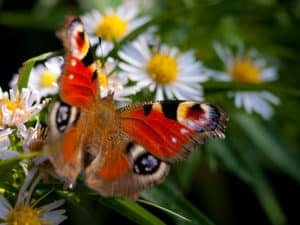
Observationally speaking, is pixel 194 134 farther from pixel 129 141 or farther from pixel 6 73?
pixel 6 73

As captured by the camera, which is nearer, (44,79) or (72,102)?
(72,102)

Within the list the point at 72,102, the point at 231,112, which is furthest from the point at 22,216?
the point at 231,112

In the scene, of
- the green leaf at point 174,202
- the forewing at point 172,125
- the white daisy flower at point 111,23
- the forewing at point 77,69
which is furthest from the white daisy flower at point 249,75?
the forewing at point 77,69

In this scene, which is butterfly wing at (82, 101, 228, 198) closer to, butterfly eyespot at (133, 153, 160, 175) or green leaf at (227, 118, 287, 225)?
butterfly eyespot at (133, 153, 160, 175)

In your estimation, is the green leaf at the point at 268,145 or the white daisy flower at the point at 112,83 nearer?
the white daisy flower at the point at 112,83

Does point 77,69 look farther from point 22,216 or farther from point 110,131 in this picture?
point 22,216

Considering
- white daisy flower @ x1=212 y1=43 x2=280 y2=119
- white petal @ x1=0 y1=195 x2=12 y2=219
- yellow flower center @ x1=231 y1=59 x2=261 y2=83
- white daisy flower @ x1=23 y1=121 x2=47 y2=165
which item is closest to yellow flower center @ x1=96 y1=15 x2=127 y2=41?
white daisy flower @ x1=212 y1=43 x2=280 y2=119

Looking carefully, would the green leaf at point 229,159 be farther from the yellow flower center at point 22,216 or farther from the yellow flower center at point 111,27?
the yellow flower center at point 22,216
